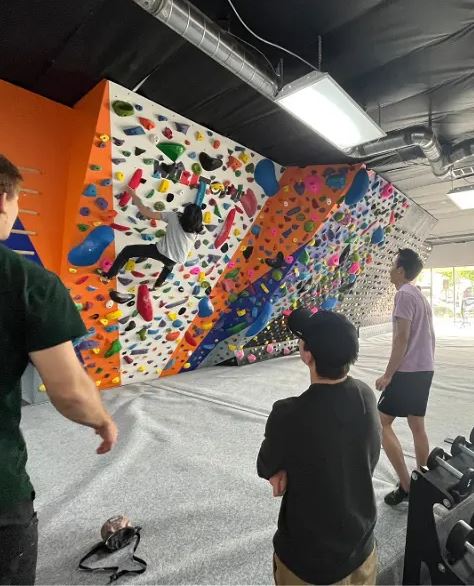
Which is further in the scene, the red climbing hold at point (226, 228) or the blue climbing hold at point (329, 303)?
the blue climbing hold at point (329, 303)

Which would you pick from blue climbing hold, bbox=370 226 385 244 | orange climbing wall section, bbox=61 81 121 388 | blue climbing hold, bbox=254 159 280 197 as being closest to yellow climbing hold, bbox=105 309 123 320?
orange climbing wall section, bbox=61 81 121 388

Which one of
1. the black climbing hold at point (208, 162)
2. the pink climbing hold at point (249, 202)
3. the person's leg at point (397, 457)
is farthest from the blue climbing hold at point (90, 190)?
the person's leg at point (397, 457)

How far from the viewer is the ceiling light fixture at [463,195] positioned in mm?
4324

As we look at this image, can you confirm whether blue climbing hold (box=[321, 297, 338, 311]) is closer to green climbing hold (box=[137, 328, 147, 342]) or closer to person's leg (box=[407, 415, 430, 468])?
green climbing hold (box=[137, 328, 147, 342])

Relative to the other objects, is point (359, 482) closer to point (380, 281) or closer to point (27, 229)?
point (27, 229)

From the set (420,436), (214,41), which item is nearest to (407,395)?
(420,436)

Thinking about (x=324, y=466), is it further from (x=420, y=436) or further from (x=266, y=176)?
(x=266, y=176)

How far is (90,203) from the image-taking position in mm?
2709

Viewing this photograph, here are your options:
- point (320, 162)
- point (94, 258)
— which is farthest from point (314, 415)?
point (320, 162)

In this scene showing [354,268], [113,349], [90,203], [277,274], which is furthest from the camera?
[354,268]

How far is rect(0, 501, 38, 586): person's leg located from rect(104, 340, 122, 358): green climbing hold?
3.00 meters

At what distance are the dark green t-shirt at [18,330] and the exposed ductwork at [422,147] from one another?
10.2 ft

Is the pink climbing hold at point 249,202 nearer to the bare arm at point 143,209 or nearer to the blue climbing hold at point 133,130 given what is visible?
the bare arm at point 143,209

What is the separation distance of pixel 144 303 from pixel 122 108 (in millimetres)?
1788
